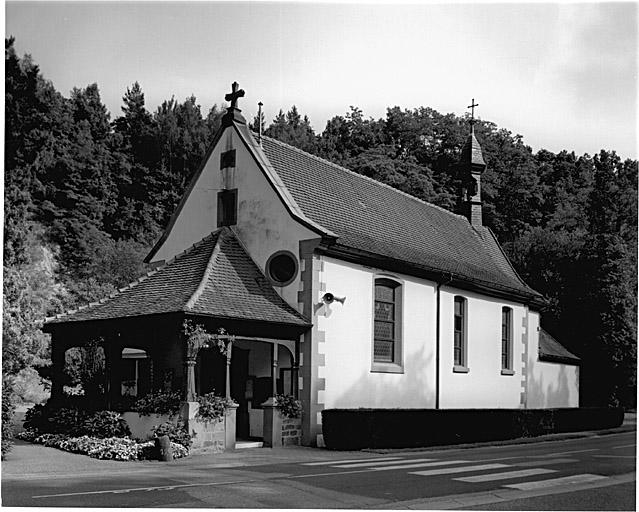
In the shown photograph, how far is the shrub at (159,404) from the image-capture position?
17.6 m

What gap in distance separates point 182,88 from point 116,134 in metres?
9.87

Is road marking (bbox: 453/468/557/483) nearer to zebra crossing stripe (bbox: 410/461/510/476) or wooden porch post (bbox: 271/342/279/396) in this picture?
zebra crossing stripe (bbox: 410/461/510/476)

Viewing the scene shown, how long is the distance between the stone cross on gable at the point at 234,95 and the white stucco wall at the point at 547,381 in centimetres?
1471

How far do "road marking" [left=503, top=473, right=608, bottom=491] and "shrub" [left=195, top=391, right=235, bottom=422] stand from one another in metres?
6.86

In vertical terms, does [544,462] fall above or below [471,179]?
below

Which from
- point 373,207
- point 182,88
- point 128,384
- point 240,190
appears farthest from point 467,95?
point 128,384

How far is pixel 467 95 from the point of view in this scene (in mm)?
17031

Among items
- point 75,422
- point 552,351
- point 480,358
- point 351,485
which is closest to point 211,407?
point 75,422

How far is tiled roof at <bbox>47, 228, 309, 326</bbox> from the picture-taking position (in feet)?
61.0

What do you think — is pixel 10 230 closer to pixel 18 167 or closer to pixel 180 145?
pixel 18 167

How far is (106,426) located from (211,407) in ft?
7.37

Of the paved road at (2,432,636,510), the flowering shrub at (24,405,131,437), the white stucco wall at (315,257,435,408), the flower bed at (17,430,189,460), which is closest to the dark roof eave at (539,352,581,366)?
the white stucco wall at (315,257,435,408)

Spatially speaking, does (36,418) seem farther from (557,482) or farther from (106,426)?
(557,482)

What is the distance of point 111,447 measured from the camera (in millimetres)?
16438
